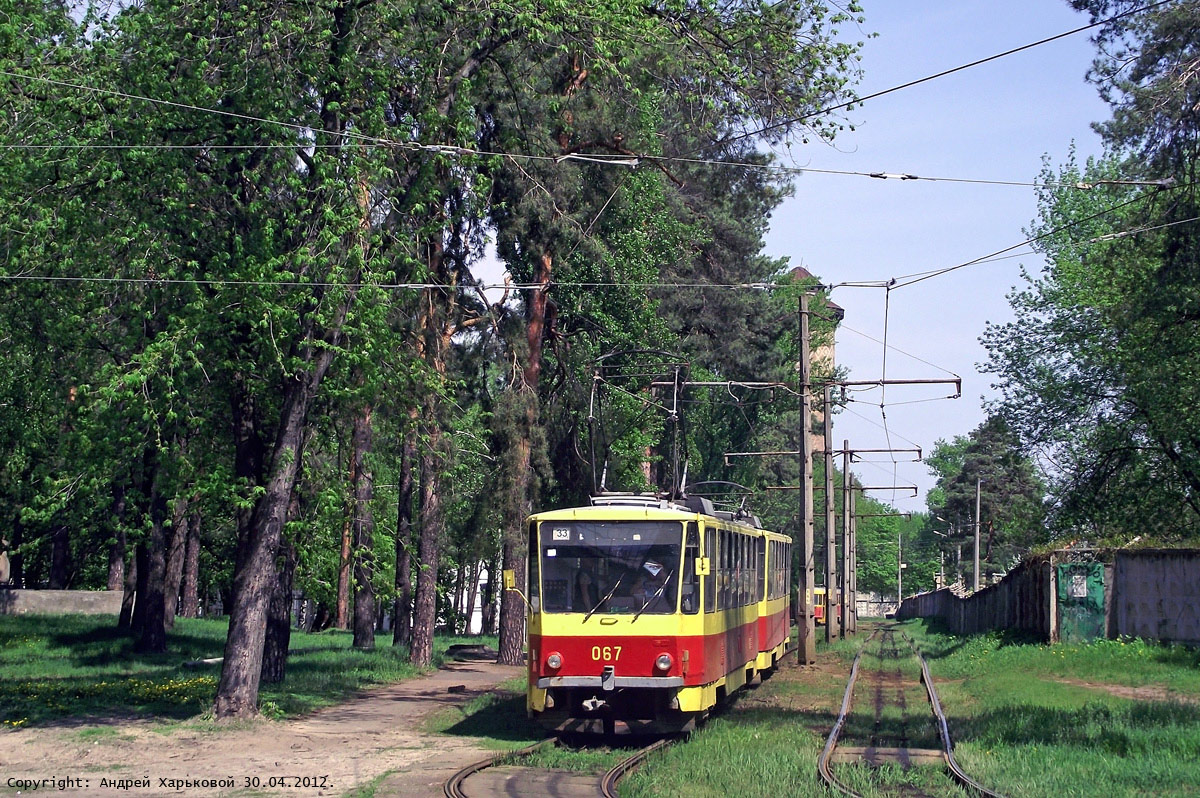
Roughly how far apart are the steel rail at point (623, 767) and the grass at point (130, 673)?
18.8 feet

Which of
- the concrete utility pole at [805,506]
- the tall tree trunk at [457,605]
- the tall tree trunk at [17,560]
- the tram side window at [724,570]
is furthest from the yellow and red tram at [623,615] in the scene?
the tall tree trunk at [457,605]

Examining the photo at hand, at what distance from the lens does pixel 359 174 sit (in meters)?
15.9


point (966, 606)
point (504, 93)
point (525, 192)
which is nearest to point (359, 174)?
point (504, 93)

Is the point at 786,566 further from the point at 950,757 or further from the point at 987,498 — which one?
the point at 987,498

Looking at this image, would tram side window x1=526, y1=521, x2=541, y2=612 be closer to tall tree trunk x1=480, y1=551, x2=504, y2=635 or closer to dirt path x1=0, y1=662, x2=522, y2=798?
Result: dirt path x1=0, y1=662, x2=522, y2=798

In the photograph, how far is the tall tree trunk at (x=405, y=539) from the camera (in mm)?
20109

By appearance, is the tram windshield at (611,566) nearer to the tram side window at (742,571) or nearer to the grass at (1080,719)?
the grass at (1080,719)

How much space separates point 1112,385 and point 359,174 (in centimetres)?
2903

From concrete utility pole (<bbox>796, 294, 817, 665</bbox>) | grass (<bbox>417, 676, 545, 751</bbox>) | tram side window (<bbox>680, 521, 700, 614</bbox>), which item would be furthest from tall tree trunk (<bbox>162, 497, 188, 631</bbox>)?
tram side window (<bbox>680, 521, 700, 614</bbox>)

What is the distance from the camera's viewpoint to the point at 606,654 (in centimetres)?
1455

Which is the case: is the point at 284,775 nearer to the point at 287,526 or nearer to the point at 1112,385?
the point at 287,526

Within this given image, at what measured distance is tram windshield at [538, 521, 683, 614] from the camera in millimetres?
14852

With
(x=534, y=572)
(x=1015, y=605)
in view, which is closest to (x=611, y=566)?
(x=534, y=572)

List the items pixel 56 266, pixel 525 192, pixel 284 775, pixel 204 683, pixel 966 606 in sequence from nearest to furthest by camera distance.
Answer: pixel 284 775, pixel 56 266, pixel 204 683, pixel 525 192, pixel 966 606
